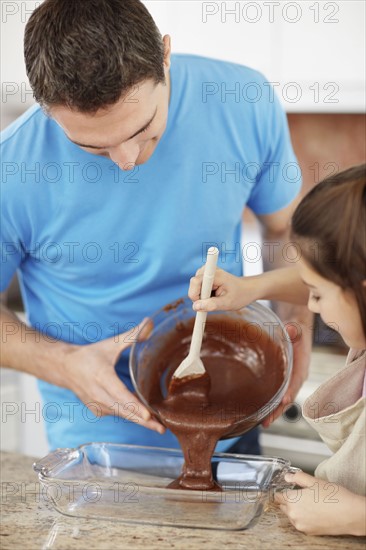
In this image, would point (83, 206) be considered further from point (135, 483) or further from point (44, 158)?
point (135, 483)

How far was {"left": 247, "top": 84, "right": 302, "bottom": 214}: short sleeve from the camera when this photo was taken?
1.66 meters

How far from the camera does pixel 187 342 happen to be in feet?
5.08

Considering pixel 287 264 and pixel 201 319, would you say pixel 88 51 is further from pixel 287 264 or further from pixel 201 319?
pixel 287 264

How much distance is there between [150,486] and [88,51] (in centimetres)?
68

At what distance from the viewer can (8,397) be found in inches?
120

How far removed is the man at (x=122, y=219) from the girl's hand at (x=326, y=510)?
1.14ft

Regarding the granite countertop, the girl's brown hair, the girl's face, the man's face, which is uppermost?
the man's face

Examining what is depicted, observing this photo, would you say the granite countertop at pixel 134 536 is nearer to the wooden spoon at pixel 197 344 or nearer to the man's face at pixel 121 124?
the wooden spoon at pixel 197 344

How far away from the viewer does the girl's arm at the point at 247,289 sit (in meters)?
1.40

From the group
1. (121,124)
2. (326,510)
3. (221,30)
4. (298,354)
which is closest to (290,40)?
(221,30)

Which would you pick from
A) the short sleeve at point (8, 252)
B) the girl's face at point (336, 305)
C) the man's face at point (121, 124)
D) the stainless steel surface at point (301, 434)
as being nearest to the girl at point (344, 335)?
the girl's face at point (336, 305)

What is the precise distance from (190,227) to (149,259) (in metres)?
0.10

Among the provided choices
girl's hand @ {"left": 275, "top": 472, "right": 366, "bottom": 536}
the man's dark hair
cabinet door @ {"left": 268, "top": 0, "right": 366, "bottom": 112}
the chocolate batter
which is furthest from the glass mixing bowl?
cabinet door @ {"left": 268, "top": 0, "right": 366, "bottom": 112}

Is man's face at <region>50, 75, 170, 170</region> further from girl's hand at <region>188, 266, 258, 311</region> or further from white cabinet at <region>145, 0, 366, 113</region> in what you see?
white cabinet at <region>145, 0, 366, 113</region>
